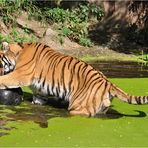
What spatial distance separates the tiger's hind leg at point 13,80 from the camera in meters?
8.10

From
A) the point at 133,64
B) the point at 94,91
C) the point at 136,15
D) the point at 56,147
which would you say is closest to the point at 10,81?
the point at 94,91

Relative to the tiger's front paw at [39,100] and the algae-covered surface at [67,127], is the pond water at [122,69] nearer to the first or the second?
the tiger's front paw at [39,100]

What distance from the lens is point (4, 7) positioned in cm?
1925

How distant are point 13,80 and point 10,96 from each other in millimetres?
250

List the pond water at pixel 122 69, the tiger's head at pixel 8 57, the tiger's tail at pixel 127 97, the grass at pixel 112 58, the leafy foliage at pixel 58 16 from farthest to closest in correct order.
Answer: the leafy foliage at pixel 58 16 < the grass at pixel 112 58 < the pond water at pixel 122 69 < the tiger's head at pixel 8 57 < the tiger's tail at pixel 127 97

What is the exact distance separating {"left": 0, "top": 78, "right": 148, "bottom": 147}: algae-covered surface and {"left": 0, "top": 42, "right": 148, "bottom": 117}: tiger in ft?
0.75

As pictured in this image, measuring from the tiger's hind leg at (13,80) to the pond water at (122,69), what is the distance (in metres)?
4.89

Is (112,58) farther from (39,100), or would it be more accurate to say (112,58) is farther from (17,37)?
(39,100)

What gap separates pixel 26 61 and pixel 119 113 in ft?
5.53

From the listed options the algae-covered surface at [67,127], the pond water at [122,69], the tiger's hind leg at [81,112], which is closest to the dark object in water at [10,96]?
the algae-covered surface at [67,127]

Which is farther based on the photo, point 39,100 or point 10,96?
point 39,100

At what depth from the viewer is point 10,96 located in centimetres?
810

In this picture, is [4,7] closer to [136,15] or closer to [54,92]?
[136,15]

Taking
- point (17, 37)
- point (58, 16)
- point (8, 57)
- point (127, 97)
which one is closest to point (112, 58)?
point (17, 37)
